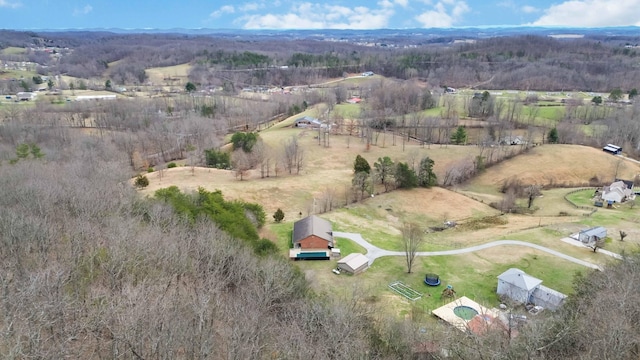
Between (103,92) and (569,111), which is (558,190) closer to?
(569,111)

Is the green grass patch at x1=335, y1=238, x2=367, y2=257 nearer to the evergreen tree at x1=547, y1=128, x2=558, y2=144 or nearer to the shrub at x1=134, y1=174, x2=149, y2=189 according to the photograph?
the shrub at x1=134, y1=174, x2=149, y2=189

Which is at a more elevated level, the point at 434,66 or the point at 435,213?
the point at 434,66

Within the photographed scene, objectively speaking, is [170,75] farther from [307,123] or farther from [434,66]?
[434,66]

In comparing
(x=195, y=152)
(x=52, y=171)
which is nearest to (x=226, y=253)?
(x=52, y=171)

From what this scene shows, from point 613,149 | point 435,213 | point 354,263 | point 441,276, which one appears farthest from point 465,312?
point 613,149


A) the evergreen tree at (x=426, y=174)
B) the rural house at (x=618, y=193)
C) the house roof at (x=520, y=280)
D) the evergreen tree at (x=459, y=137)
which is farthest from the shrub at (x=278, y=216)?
the evergreen tree at (x=459, y=137)
